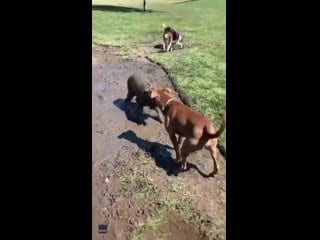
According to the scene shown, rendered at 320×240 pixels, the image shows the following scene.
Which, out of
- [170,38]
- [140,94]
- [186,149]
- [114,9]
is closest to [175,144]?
[186,149]

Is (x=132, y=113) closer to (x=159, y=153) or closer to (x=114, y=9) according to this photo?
(x=159, y=153)

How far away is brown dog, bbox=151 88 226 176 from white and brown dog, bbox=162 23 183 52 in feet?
1.09

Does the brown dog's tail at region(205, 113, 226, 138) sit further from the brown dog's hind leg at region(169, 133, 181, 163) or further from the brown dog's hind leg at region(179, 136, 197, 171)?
the brown dog's hind leg at region(169, 133, 181, 163)

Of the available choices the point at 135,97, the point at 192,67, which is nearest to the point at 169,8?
the point at 192,67

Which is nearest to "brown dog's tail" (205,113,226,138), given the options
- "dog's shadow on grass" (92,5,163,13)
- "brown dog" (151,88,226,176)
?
"brown dog" (151,88,226,176)

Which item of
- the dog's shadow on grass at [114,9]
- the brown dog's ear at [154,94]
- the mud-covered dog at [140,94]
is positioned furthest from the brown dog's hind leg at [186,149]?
the dog's shadow on grass at [114,9]

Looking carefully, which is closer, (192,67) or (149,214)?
(149,214)

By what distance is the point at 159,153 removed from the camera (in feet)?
10.4

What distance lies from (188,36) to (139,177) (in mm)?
930

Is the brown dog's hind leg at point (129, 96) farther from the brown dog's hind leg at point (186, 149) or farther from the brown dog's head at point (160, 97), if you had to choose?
the brown dog's hind leg at point (186, 149)
